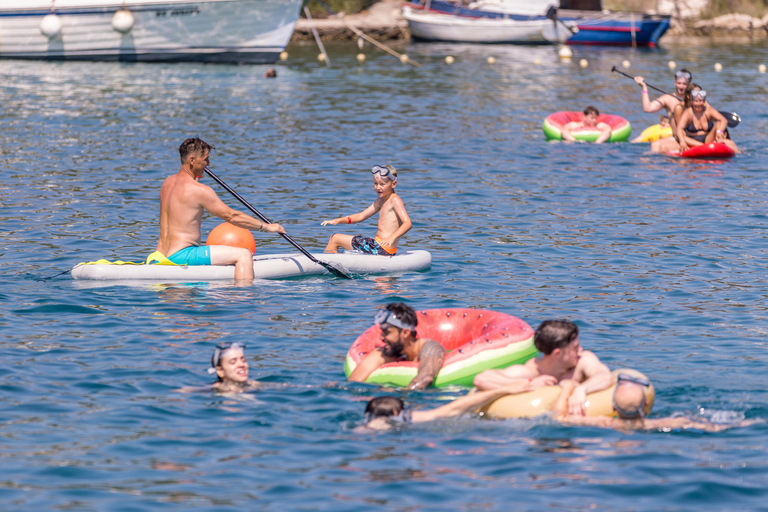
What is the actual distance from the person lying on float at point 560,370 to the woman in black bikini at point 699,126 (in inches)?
480

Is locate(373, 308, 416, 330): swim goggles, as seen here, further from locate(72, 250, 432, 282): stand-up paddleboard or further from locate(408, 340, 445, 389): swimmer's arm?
locate(72, 250, 432, 282): stand-up paddleboard

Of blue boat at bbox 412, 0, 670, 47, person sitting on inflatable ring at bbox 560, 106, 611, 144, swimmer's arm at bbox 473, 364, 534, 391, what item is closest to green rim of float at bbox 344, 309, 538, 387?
swimmer's arm at bbox 473, 364, 534, 391

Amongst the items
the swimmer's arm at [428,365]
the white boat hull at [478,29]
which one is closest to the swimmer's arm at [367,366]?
the swimmer's arm at [428,365]

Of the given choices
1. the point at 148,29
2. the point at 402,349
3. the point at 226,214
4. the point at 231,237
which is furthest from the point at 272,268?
the point at 148,29

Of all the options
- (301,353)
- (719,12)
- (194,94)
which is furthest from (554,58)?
(301,353)

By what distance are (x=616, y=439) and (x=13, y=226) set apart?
984 centimetres

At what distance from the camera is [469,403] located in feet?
25.3

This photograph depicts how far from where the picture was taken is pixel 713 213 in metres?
15.3

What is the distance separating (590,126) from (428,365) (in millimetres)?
14077

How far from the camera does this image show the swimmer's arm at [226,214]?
11.4 m

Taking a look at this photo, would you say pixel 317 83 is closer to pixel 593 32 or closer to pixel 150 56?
pixel 150 56

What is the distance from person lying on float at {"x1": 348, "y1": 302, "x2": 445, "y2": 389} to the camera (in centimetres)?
830

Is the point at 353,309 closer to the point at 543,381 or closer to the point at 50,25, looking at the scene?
the point at 543,381

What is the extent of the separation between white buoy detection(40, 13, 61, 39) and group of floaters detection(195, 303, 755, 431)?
2671 cm
